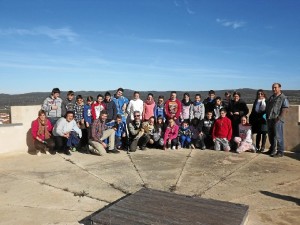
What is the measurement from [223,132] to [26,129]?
5141mm

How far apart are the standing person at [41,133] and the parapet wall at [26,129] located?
51 cm

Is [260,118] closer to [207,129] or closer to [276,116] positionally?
[276,116]

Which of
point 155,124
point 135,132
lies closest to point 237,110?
point 155,124

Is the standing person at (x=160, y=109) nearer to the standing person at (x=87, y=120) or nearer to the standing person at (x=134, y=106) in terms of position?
the standing person at (x=134, y=106)

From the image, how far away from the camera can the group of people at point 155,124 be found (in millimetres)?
8227

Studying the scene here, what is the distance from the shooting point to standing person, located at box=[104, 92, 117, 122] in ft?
29.6

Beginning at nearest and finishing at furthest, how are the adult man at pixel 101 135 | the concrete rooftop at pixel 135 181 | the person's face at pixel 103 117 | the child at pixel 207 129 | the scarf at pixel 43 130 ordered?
the concrete rooftop at pixel 135 181 → the adult man at pixel 101 135 → the scarf at pixel 43 130 → the person's face at pixel 103 117 → the child at pixel 207 129

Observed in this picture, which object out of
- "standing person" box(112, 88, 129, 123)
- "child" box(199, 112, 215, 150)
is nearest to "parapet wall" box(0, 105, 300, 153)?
"child" box(199, 112, 215, 150)

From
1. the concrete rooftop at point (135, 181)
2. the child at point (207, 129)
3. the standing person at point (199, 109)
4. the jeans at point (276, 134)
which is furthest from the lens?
the standing person at point (199, 109)

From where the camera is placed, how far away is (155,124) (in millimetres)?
9258

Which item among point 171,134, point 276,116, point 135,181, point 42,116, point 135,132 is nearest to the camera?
point 135,181

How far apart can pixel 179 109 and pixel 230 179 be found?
367 centimetres

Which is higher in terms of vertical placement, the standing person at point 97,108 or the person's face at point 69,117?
the standing person at point 97,108

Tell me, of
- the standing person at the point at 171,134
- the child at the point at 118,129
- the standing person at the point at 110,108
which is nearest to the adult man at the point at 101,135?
the child at the point at 118,129
